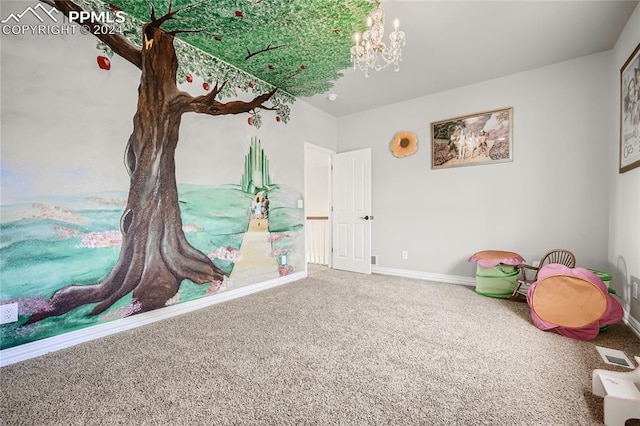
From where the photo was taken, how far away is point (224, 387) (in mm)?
1402

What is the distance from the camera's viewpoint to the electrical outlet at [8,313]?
167cm

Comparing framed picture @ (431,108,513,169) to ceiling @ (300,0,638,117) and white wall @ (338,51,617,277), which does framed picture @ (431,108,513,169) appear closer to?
white wall @ (338,51,617,277)

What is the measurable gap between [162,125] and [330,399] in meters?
2.59

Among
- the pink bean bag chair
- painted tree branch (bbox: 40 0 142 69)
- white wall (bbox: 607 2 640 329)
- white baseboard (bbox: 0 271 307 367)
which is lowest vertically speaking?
white baseboard (bbox: 0 271 307 367)

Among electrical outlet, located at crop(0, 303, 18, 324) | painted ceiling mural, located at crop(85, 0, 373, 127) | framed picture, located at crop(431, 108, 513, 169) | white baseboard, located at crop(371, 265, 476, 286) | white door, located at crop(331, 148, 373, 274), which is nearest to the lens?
electrical outlet, located at crop(0, 303, 18, 324)

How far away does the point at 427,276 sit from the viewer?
376cm

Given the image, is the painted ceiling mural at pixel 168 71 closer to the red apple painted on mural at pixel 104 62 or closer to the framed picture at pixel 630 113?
the red apple painted on mural at pixel 104 62

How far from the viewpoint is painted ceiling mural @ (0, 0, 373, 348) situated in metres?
2.08

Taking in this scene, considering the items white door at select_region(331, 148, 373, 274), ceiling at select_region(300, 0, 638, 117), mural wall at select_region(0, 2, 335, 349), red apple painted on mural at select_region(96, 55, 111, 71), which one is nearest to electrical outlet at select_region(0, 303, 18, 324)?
mural wall at select_region(0, 2, 335, 349)

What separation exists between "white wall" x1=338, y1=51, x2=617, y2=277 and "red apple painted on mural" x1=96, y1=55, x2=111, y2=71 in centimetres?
273

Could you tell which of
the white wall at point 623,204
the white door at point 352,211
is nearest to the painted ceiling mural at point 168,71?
the white door at point 352,211

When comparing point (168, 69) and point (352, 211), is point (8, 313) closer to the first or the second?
point (168, 69)

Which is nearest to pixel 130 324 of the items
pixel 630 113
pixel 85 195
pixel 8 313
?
pixel 8 313

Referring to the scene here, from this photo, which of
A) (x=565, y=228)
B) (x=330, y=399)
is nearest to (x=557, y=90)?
(x=565, y=228)
